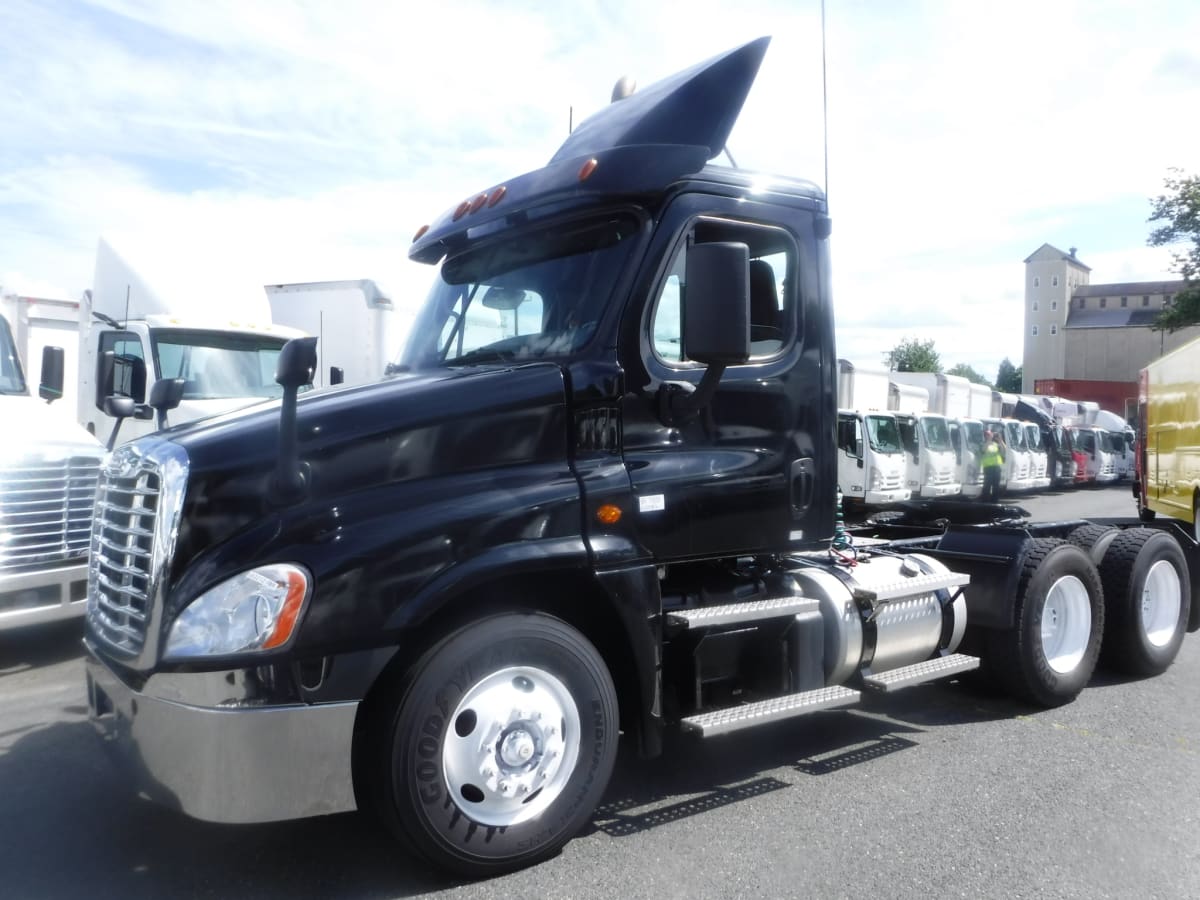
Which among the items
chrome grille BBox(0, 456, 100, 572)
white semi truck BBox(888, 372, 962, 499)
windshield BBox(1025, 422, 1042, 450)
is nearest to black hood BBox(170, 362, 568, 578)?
chrome grille BBox(0, 456, 100, 572)

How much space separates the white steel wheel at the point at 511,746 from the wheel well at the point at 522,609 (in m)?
0.23

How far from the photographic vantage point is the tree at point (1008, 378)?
123 m

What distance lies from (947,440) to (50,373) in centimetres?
2157

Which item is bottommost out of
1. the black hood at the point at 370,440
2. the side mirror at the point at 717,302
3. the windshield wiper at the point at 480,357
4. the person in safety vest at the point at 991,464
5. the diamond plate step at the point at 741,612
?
the person in safety vest at the point at 991,464

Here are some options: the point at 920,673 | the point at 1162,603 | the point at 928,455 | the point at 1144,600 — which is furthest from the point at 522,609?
the point at 928,455

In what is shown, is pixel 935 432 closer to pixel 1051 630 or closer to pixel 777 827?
pixel 1051 630

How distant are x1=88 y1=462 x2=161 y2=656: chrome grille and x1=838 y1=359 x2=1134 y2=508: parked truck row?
38.2 ft

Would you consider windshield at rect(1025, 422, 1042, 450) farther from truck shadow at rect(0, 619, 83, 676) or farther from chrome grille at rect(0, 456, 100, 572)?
chrome grille at rect(0, 456, 100, 572)

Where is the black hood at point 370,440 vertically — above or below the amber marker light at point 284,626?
above

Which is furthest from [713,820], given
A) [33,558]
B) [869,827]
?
[33,558]

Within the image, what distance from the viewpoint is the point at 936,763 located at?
492 centimetres

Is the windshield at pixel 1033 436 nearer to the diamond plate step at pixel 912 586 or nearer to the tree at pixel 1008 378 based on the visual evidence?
the diamond plate step at pixel 912 586

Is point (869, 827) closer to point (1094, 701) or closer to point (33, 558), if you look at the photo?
point (1094, 701)

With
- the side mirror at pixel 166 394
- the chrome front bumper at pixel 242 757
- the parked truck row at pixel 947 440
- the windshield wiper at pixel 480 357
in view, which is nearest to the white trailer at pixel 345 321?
the parked truck row at pixel 947 440
